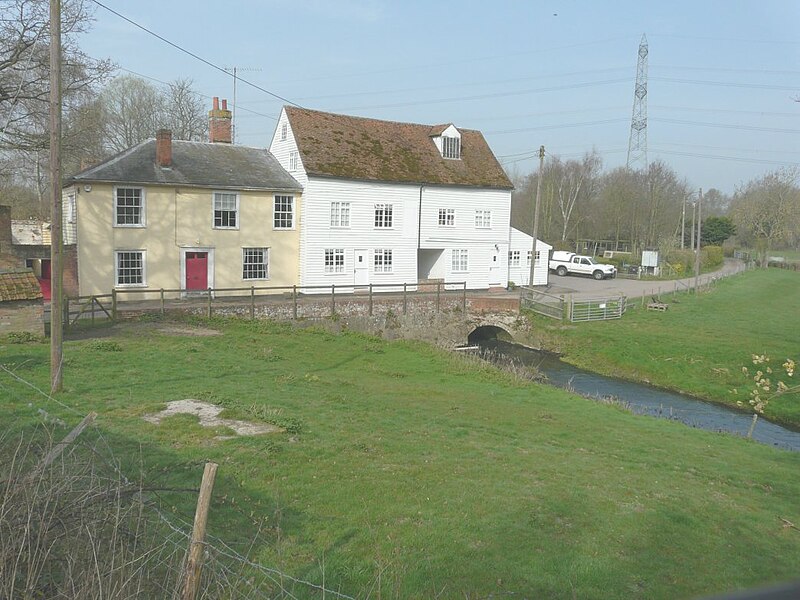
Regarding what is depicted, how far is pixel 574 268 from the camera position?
58625 millimetres

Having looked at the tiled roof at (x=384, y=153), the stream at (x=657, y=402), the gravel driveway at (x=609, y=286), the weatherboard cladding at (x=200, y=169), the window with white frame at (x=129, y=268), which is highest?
the tiled roof at (x=384, y=153)

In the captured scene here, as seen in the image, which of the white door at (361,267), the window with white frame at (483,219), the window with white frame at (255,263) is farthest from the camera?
the window with white frame at (483,219)

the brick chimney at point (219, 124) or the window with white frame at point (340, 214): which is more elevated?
the brick chimney at point (219, 124)

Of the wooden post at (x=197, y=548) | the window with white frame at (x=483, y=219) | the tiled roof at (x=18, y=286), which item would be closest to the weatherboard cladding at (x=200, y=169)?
the tiled roof at (x=18, y=286)

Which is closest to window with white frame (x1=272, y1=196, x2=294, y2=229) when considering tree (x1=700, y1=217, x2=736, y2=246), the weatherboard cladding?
the weatherboard cladding

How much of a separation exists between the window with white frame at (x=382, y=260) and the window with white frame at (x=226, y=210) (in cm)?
798

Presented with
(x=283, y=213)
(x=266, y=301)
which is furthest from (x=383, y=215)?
(x=266, y=301)

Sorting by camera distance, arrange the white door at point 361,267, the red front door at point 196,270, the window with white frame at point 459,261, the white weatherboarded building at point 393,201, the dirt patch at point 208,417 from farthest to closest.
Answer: the window with white frame at point 459,261, the white door at point 361,267, the white weatherboarded building at point 393,201, the red front door at point 196,270, the dirt patch at point 208,417

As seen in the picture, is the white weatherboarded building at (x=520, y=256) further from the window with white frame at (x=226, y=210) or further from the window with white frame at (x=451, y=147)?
the window with white frame at (x=226, y=210)

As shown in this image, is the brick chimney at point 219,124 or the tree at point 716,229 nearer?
the brick chimney at point 219,124

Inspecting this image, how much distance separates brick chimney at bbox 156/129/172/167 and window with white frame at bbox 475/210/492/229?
708 inches

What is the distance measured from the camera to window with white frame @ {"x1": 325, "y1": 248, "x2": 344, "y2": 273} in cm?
3609

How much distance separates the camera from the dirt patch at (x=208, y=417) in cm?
1298

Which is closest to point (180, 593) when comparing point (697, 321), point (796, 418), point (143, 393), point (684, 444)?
point (143, 393)
